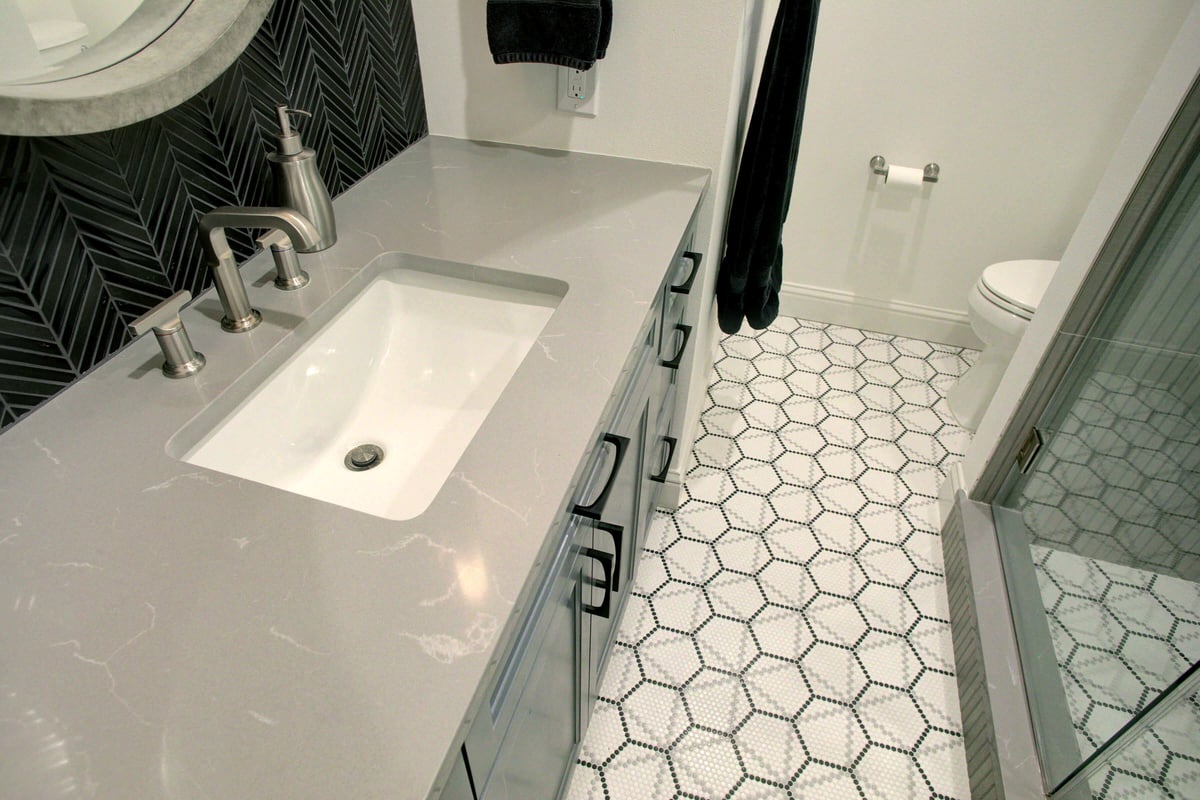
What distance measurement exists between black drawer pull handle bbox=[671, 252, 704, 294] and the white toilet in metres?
1.02

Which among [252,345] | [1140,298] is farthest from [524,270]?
[1140,298]

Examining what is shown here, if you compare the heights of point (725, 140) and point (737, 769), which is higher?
point (725, 140)

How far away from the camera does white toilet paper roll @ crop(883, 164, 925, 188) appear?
2.15 m

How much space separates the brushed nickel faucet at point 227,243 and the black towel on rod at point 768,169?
3.03ft

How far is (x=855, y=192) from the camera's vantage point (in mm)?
2279

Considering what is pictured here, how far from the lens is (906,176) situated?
216 cm

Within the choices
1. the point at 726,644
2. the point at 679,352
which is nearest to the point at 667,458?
the point at 679,352

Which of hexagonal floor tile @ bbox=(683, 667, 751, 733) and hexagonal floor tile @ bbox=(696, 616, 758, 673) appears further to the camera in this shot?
hexagonal floor tile @ bbox=(696, 616, 758, 673)

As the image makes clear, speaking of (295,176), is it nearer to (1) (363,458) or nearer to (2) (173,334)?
(2) (173,334)

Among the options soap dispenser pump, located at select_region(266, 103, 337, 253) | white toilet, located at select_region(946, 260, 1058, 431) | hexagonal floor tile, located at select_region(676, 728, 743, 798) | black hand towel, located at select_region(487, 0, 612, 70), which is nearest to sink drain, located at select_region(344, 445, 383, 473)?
soap dispenser pump, located at select_region(266, 103, 337, 253)

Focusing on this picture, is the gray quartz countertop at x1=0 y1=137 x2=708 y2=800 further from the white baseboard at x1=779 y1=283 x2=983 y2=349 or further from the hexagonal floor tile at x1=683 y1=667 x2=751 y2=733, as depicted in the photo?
the white baseboard at x1=779 y1=283 x2=983 y2=349

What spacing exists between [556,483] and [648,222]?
0.63 meters

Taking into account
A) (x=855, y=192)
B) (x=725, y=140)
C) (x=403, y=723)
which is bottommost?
(x=855, y=192)

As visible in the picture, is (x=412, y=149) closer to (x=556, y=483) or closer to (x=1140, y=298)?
(x=556, y=483)
